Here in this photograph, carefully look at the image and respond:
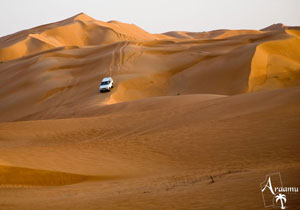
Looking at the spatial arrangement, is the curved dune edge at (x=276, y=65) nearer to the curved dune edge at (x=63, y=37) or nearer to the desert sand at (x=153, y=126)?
the desert sand at (x=153, y=126)

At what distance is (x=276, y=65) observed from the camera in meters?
32.2

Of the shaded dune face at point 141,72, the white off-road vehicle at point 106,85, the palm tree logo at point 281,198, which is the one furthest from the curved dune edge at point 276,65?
the palm tree logo at point 281,198

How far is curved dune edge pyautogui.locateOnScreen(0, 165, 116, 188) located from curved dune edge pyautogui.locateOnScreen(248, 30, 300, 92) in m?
20.4

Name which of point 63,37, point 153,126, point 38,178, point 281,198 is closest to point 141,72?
point 153,126

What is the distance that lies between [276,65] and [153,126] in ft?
65.0

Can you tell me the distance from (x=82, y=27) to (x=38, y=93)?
124ft

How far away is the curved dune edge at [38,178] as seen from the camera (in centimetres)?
1036

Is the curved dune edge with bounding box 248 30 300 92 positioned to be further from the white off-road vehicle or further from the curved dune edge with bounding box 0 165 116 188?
the curved dune edge with bounding box 0 165 116 188

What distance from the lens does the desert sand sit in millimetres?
7785

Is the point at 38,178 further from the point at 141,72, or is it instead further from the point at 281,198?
the point at 141,72

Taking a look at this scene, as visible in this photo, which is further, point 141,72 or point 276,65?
point 141,72

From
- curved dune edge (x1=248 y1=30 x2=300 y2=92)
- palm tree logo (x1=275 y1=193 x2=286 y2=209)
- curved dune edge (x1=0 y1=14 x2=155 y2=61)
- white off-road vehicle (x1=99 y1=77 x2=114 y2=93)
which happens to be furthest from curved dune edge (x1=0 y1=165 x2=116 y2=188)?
curved dune edge (x1=0 y1=14 x2=155 y2=61)

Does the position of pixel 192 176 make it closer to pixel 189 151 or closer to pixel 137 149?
pixel 189 151

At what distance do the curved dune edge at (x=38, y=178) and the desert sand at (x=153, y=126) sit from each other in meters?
0.03
